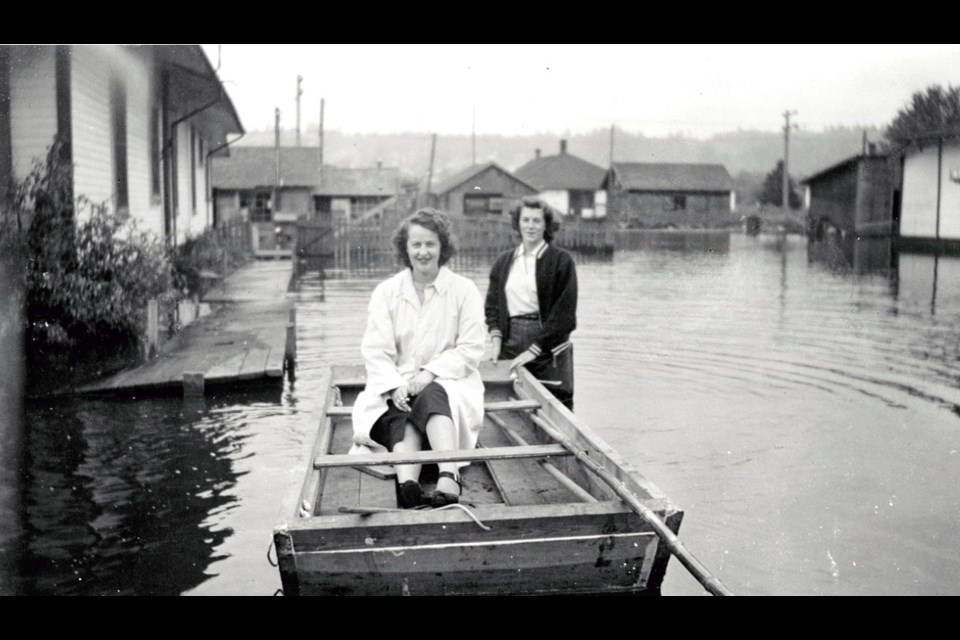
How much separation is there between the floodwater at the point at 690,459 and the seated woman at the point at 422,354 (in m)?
0.45

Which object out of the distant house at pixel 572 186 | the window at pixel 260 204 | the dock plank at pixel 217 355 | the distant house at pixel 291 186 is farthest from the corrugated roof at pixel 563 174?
the dock plank at pixel 217 355

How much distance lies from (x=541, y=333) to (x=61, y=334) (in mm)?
4821

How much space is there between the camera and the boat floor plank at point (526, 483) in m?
5.04

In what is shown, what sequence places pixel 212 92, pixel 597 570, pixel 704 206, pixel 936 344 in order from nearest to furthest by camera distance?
pixel 597 570, pixel 936 344, pixel 212 92, pixel 704 206

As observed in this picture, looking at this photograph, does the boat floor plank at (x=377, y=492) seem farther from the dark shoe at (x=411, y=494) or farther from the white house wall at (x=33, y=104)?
the white house wall at (x=33, y=104)

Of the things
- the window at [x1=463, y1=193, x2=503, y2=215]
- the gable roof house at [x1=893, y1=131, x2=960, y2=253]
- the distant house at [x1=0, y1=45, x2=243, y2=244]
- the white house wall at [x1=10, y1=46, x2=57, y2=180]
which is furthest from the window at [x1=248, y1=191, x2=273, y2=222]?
the white house wall at [x1=10, y1=46, x2=57, y2=180]

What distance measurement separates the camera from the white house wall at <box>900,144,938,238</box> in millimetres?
32062

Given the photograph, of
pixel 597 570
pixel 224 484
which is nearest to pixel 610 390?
pixel 224 484

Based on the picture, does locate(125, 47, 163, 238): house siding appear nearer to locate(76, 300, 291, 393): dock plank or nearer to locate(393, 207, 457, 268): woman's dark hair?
locate(76, 300, 291, 393): dock plank

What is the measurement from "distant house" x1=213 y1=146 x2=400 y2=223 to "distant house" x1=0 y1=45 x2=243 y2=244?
88.6 feet

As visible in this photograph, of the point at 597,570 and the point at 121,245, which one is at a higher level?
the point at 121,245

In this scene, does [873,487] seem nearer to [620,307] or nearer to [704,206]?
[620,307]

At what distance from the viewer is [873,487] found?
6.54 metres

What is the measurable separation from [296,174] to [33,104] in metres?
42.0
